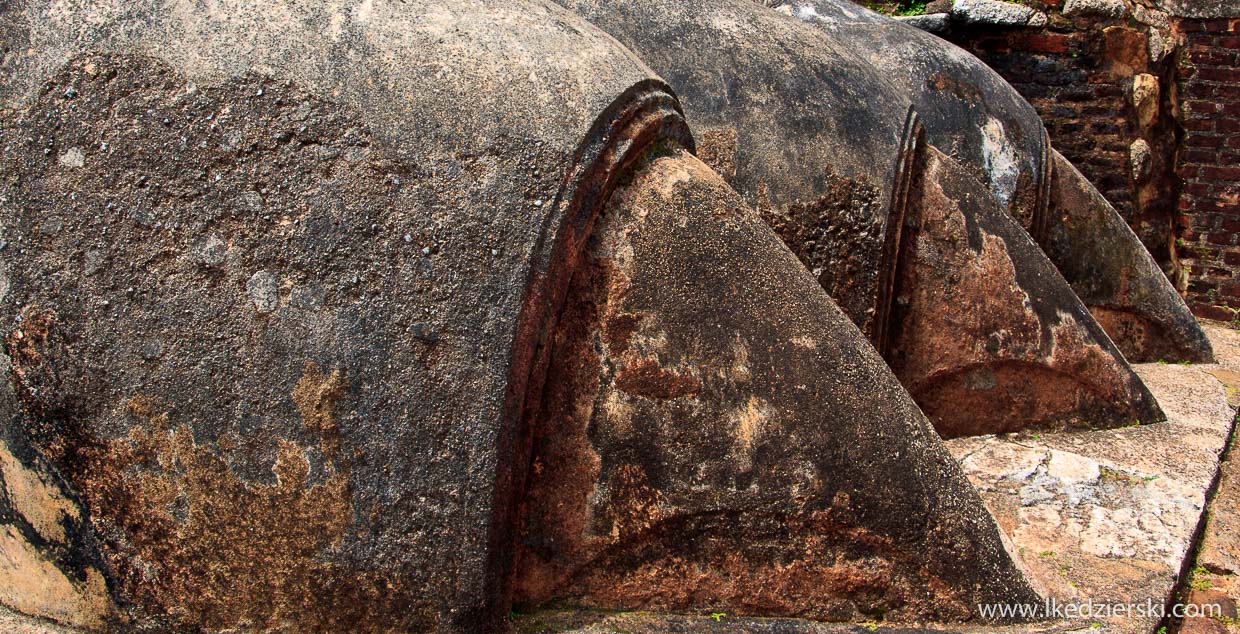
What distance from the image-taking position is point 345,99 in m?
1.56

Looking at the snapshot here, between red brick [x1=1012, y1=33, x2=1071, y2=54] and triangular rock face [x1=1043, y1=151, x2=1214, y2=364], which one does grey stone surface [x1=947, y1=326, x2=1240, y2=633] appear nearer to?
triangular rock face [x1=1043, y1=151, x2=1214, y2=364]

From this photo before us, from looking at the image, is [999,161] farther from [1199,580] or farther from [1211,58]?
[1211,58]

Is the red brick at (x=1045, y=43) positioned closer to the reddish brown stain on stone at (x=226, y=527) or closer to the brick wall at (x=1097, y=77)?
the brick wall at (x=1097, y=77)

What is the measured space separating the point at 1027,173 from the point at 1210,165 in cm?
275

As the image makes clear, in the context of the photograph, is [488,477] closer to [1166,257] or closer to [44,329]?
[44,329]

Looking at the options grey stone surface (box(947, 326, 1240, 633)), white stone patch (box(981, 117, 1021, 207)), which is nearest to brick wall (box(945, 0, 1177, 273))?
white stone patch (box(981, 117, 1021, 207))

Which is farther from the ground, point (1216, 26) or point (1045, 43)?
point (1216, 26)

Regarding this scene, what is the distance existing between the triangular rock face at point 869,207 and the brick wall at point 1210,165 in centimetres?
350

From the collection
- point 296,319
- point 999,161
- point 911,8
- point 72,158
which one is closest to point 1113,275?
point 999,161

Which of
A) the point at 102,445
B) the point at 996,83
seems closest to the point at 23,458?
the point at 102,445

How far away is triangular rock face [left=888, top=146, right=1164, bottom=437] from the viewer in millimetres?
2875

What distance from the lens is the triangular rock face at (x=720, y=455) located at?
168cm

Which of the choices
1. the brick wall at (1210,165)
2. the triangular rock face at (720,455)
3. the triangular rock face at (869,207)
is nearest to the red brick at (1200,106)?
the brick wall at (1210,165)

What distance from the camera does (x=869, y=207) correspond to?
2.68 m
